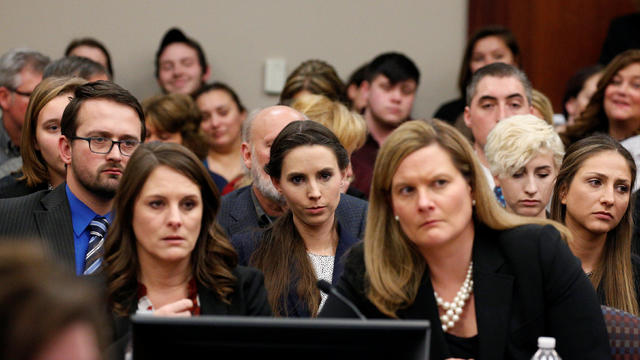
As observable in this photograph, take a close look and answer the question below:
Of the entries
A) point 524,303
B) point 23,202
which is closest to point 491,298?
point 524,303

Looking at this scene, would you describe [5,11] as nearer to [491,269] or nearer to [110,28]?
[110,28]

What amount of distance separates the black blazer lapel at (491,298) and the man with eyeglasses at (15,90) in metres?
2.69

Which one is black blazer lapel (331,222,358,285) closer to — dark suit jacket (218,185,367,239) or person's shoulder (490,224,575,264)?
dark suit jacket (218,185,367,239)

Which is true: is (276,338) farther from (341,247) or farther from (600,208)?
(600,208)

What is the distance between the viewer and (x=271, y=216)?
3.62 meters

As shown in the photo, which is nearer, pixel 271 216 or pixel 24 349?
pixel 24 349

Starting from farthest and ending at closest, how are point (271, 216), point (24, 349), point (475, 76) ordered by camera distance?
point (475, 76), point (271, 216), point (24, 349)

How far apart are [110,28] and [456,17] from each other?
7.23 feet

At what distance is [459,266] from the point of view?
259 cm

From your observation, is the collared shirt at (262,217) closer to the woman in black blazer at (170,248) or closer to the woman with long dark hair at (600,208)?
the woman in black blazer at (170,248)

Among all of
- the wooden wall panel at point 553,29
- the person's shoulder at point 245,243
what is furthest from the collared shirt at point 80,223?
the wooden wall panel at point 553,29

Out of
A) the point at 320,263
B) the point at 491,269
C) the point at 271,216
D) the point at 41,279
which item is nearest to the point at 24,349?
the point at 41,279

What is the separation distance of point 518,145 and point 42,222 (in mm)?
1725

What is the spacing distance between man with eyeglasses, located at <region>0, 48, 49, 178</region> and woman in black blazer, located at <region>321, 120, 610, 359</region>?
2493 millimetres
